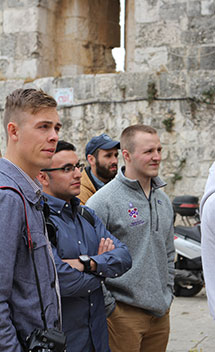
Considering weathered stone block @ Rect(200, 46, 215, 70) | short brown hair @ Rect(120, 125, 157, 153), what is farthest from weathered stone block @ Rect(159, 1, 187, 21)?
short brown hair @ Rect(120, 125, 157, 153)

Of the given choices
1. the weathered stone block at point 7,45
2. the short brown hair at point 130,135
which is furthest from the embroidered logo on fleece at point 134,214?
the weathered stone block at point 7,45

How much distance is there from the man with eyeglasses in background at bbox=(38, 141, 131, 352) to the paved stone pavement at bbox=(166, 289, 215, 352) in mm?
2371

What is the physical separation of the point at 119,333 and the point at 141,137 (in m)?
1.30

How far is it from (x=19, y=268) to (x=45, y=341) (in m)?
0.28

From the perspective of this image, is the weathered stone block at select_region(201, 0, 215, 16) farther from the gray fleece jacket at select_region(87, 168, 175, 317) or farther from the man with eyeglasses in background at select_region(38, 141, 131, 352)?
the man with eyeglasses in background at select_region(38, 141, 131, 352)

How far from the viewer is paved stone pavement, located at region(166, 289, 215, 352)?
5.26 metres

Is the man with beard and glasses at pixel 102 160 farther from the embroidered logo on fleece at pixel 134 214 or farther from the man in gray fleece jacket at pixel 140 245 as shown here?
the embroidered logo on fleece at pixel 134 214

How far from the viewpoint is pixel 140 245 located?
3.69m

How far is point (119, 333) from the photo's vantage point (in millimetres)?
3627

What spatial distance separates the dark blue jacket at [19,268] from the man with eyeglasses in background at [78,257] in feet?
1.43

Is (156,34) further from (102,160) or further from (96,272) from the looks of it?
(96,272)

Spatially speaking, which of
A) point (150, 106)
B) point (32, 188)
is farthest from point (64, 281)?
point (150, 106)

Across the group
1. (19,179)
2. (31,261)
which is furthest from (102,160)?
(31,261)

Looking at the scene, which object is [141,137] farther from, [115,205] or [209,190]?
[209,190]
